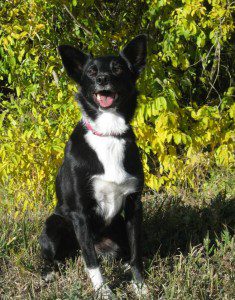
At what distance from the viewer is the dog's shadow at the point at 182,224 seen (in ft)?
12.4

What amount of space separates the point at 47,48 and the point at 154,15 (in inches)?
40.6

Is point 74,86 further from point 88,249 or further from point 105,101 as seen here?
point 88,249

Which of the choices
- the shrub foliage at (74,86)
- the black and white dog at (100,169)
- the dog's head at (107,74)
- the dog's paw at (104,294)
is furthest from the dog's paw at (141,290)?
the shrub foliage at (74,86)

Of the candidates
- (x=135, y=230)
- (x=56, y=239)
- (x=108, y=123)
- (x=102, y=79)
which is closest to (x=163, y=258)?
(x=135, y=230)

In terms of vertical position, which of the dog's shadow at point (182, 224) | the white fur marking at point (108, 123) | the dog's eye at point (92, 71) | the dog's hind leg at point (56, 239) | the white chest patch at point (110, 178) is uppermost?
the dog's eye at point (92, 71)

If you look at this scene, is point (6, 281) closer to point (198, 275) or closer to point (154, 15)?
point (198, 275)

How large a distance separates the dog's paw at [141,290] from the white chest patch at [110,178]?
1.57 feet

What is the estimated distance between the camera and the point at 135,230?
3.26 m

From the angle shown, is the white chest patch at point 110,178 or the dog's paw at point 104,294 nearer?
the dog's paw at point 104,294

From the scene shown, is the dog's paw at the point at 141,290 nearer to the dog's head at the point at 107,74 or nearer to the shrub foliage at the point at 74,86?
the dog's head at the point at 107,74

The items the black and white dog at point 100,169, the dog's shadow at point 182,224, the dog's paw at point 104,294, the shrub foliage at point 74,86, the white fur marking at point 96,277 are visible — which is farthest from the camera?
the shrub foliage at point 74,86

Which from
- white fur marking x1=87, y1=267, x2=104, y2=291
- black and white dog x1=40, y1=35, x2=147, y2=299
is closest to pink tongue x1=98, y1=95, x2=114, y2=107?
black and white dog x1=40, y1=35, x2=147, y2=299

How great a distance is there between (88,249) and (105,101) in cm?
96

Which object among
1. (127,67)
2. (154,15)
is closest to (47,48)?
(154,15)
